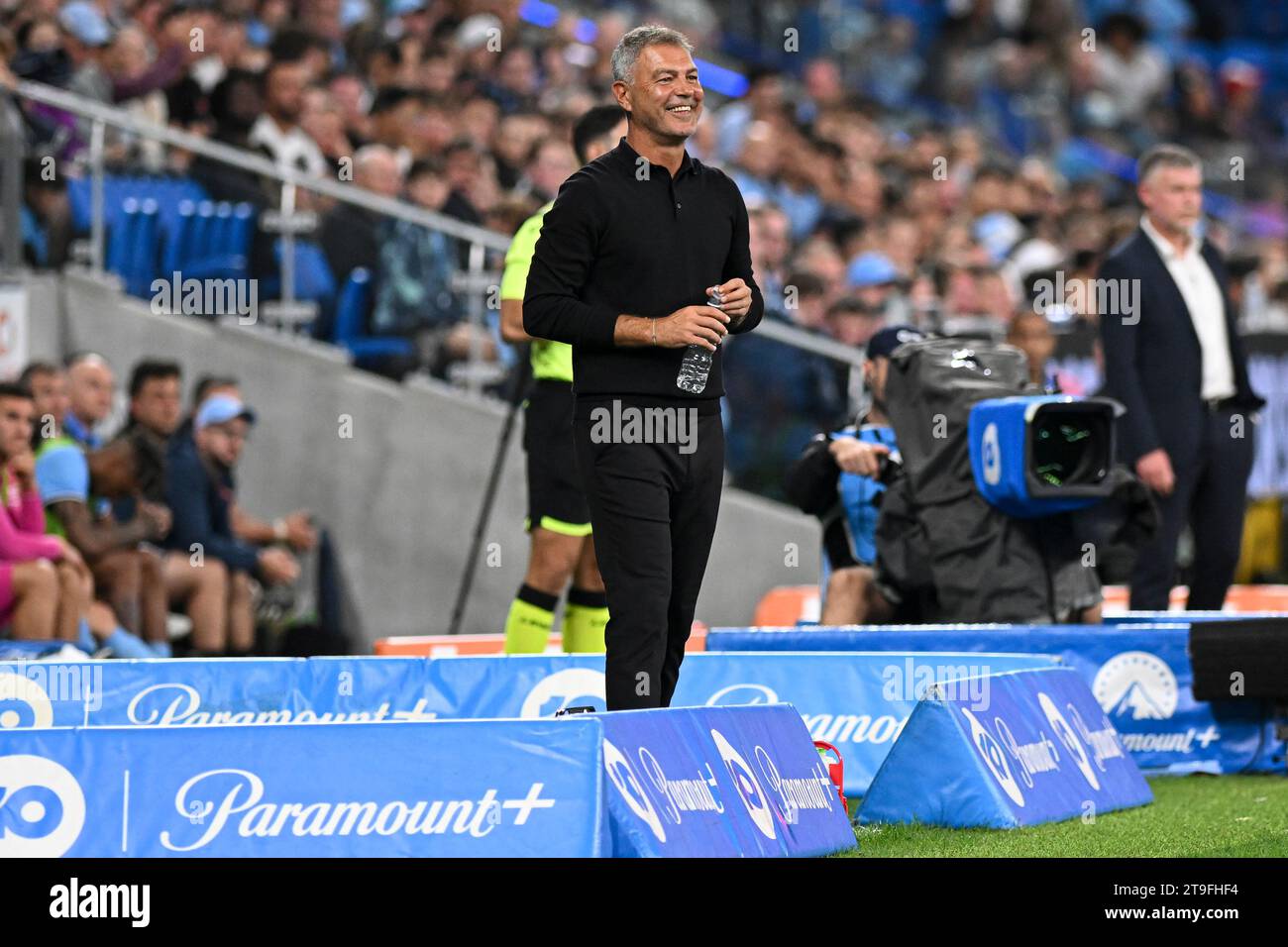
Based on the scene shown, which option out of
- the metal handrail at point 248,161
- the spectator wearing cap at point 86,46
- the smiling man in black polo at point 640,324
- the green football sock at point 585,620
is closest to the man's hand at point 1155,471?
the green football sock at point 585,620

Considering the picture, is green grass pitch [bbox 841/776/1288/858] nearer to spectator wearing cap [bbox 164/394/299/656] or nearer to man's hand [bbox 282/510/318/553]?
spectator wearing cap [bbox 164/394/299/656]

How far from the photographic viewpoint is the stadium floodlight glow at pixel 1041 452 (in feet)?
30.3

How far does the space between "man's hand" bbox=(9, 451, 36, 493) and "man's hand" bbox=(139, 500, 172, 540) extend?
0.80 metres

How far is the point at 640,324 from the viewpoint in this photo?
644 centimetres

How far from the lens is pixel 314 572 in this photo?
45.6 ft

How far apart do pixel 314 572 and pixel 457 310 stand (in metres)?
1.79

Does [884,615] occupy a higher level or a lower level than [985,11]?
lower

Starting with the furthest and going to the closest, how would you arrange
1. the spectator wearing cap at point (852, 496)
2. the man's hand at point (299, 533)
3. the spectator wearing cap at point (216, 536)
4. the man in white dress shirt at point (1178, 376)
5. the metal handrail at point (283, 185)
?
the man's hand at point (299, 533) < the metal handrail at point (283, 185) < the spectator wearing cap at point (216, 536) < the man in white dress shirt at point (1178, 376) < the spectator wearing cap at point (852, 496)

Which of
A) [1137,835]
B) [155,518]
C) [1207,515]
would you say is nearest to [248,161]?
[155,518]

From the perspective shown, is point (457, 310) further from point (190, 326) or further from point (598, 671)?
point (598, 671)

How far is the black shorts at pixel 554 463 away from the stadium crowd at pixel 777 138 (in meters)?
3.62

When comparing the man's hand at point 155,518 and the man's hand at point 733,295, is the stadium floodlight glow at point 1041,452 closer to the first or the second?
the man's hand at point 733,295
